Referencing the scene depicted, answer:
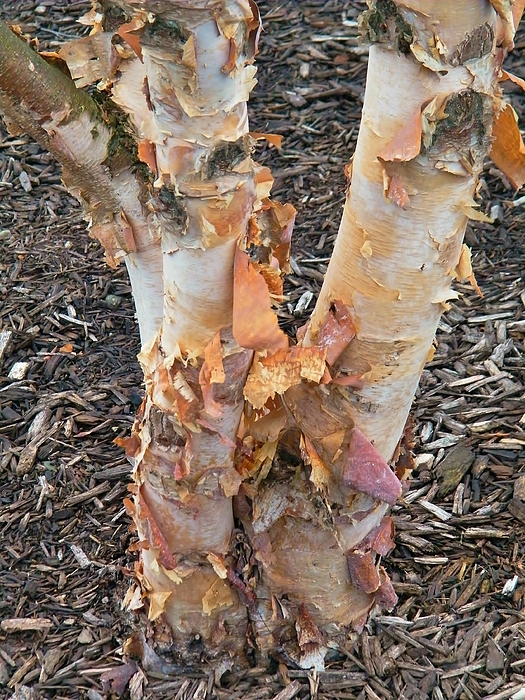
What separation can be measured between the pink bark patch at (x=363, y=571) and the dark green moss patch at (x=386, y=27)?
3.20ft

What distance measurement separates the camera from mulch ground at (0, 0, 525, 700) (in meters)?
1.74

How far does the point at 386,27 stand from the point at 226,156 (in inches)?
10.1

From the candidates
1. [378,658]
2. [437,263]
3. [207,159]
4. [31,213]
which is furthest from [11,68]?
[31,213]

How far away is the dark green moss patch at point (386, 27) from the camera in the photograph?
991 millimetres

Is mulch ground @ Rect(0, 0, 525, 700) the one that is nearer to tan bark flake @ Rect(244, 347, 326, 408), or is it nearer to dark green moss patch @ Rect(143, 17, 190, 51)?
tan bark flake @ Rect(244, 347, 326, 408)

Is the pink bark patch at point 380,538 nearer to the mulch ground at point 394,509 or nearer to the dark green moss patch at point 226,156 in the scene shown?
the mulch ground at point 394,509

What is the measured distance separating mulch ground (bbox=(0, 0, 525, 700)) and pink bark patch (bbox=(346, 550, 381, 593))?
0.20 m

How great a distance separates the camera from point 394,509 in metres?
2.04

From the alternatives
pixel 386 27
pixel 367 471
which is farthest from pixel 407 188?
pixel 367 471

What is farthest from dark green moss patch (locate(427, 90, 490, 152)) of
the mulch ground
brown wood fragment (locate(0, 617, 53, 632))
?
brown wood fragment (locate(0, 617, 53, 632))

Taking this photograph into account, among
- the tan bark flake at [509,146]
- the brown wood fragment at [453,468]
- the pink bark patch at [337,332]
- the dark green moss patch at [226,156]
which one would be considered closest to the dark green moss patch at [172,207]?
the dark green moss patch at [226,156]

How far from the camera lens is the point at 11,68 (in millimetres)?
1188

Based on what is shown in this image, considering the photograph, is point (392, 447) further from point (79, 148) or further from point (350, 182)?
point (79, 148)

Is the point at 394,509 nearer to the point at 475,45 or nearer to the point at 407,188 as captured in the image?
the point at 407,188
